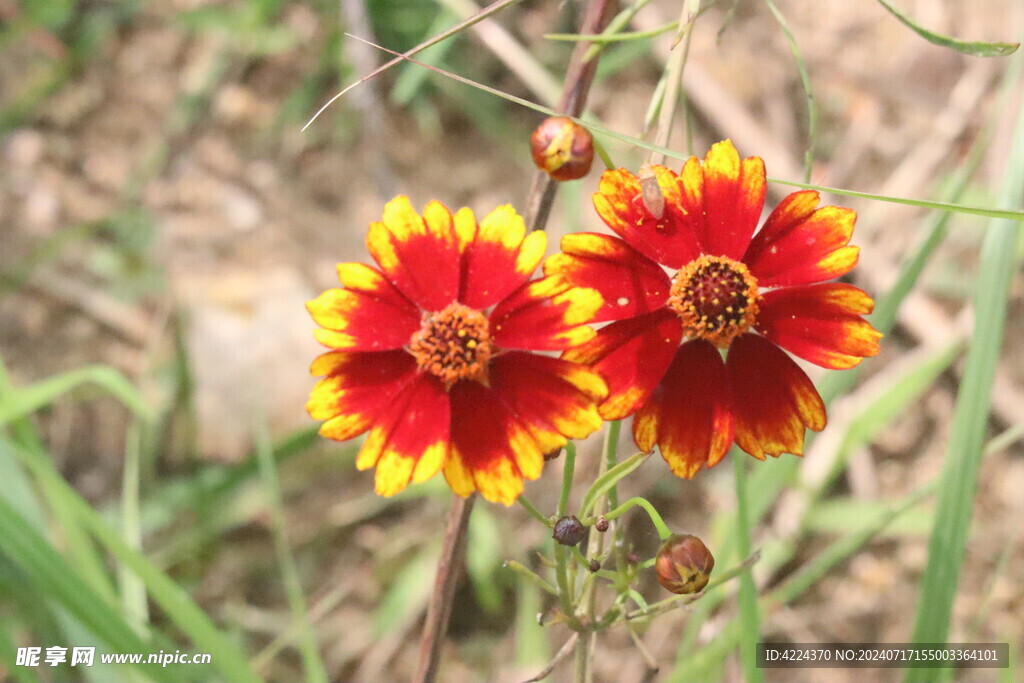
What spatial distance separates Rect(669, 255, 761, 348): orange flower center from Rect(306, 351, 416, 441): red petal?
10.0 inches

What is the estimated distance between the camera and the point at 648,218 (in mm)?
717

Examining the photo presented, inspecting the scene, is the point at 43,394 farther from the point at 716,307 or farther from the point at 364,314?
the point at 716,307

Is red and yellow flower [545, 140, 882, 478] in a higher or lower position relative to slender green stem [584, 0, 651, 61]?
lower

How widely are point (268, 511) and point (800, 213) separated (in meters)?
1.64

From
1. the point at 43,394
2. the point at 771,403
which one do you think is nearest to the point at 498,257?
the point at 771,403

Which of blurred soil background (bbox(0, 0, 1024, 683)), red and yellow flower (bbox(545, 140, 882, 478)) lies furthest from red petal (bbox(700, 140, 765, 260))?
blurred soil background (bbox(0, 0, 1024, 683))

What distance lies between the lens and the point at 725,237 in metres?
0.75

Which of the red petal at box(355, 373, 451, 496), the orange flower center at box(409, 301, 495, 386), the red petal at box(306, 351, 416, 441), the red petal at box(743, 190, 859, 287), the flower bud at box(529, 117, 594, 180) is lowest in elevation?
the red petal at box(355, 373, 451, 496)

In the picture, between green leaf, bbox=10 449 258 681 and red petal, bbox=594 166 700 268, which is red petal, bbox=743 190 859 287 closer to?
red petal, bbox=594 166 700 268

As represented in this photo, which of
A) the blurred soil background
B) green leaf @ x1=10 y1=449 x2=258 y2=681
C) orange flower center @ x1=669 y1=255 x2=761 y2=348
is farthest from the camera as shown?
the blurred soil background

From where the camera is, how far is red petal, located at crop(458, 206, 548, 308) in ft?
2.27

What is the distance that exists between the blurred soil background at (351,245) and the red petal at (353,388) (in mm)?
1161

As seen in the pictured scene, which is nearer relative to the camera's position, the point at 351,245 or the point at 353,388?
the point at 353,388

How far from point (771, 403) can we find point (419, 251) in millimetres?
340
